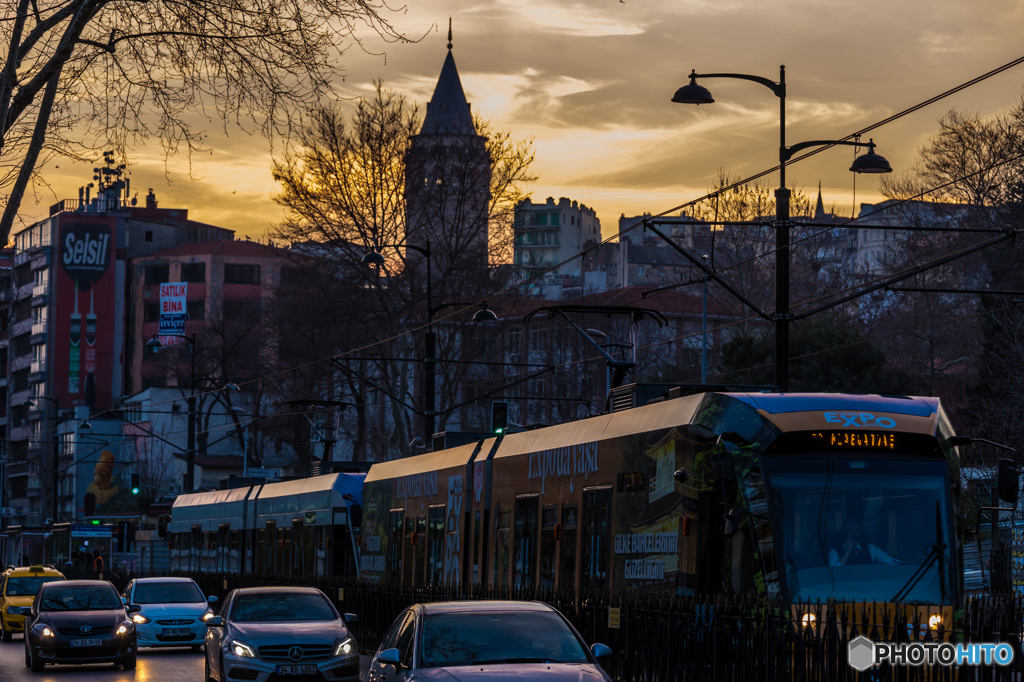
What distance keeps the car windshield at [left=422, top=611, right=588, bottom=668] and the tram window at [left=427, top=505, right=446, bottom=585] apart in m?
12.6

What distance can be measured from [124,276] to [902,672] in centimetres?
12155

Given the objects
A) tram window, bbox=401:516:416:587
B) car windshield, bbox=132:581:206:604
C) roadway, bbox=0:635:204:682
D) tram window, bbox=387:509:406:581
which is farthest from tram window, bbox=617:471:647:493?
car windshield, bbox=132:581:206:604

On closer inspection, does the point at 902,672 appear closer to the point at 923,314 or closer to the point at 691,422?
the point at 691,422

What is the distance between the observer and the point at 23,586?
117 feet

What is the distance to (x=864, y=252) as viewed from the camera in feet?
525

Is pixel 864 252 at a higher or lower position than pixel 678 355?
higher

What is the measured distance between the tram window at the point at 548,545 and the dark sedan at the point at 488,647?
7.05m

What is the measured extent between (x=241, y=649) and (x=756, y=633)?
7543 mm

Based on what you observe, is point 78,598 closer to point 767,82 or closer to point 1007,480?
point 767,82

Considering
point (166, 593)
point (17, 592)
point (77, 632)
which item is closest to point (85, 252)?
point (17, 592)

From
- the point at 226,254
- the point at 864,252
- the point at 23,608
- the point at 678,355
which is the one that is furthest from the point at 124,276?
the point at 23,608

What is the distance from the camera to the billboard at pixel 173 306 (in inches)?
4717

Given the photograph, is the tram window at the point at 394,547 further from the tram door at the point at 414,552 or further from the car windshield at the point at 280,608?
the car windshield at the point at 280,608

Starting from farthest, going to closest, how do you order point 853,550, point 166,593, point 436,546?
point 166,593 → point 436,546 → point 853,550
